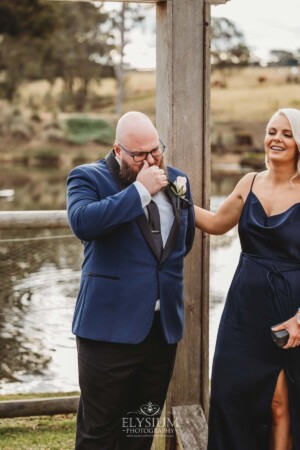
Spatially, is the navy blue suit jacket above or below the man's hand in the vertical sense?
below

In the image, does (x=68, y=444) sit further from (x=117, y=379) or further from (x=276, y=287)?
(x=276, y=287)

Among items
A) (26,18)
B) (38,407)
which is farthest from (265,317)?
(26,18)

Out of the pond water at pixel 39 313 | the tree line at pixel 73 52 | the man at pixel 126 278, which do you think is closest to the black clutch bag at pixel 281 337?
the man at pixel 126 278

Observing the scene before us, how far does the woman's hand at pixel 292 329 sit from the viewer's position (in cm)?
287

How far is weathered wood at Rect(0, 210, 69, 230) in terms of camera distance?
11.3 ft

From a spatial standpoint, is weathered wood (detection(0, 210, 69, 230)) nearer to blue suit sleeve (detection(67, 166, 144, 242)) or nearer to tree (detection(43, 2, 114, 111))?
blue suit sleeve (detection(67, 166, 144, 242))

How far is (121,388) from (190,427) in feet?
2.33

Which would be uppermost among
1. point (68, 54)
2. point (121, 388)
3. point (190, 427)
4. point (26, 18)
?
point (26, 18)

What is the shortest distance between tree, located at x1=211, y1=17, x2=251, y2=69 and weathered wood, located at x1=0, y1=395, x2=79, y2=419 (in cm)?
4112

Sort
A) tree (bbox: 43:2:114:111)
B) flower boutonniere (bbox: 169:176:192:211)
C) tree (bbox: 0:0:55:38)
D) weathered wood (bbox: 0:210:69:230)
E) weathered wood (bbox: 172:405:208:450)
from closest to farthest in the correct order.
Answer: flower boutonniere (bbox: 169:176:192:211) < weathered wood (bbox: 172:405:208:450) < weathered wood (bbox: 0:210:69:230) < tree (bbox: 0:0:55:38) < tree (bbox: 43:2:114:111)

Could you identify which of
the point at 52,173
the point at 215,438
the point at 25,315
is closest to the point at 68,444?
the point at 215,438

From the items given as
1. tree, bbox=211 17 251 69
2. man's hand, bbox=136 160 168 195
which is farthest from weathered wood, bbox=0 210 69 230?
tree, bbox=211 17 251 69

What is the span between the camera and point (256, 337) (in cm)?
299

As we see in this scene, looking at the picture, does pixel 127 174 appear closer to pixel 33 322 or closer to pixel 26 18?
pixel 33 322
